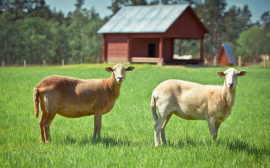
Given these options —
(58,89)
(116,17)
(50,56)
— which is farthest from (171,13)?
(58,89)

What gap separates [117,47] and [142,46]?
3162 mm

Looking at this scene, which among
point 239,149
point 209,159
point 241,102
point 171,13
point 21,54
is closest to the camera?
point 209,159

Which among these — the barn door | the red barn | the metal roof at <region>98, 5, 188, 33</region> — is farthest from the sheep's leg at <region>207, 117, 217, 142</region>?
the barn door

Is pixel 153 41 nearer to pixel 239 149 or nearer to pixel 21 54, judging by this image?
pixel 21 54

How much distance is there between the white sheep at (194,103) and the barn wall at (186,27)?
36818 mm

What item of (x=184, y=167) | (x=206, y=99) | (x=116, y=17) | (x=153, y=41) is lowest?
(x=184, y=167)

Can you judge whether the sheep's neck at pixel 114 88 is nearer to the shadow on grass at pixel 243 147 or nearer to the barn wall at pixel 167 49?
the shadow on grass at pixel 243 147

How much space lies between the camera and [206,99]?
8922 mm

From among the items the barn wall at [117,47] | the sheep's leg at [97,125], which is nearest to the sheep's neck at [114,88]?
the sheep's leg at [97,125]

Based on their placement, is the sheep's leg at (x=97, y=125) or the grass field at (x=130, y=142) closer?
the grass field at (x=130, y=142)

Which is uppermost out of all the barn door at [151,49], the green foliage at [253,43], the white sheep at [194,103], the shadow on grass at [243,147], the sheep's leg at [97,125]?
the green foliage at [253,43]

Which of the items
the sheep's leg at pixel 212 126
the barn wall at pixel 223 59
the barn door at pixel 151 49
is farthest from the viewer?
the barn wall at pixel 223 59

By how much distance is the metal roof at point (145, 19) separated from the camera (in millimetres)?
45653

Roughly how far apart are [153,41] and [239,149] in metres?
41.8
